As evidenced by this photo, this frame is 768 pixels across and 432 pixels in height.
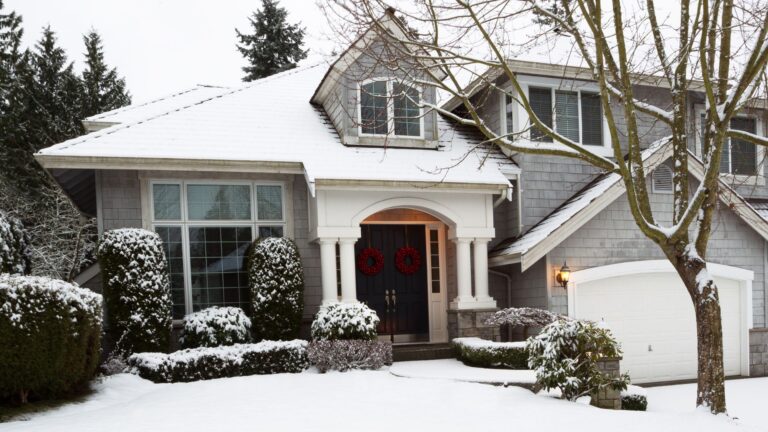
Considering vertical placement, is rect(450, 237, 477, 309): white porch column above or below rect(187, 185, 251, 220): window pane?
below

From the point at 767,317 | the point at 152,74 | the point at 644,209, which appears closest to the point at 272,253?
the point at 644,209

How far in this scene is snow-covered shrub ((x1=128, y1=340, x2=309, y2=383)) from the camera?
927 centimetres

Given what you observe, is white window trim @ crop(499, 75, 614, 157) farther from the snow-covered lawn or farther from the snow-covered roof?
the snow-covered lawn

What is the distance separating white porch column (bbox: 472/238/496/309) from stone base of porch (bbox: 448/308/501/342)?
0.16 meters

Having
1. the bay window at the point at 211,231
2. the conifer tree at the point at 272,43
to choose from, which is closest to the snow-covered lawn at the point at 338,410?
the bay window at the point at 211,231

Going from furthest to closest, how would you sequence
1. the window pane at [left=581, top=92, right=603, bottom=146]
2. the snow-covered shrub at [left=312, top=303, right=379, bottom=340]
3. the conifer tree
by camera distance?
1. the conifer tree
2. the window pane at [left=581, top=92, right=603, bottom=146]
3. the snow-covered shrub at [left=312, top=303, right=379, bottom=340]

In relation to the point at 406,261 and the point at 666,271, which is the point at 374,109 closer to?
the point at 406,261

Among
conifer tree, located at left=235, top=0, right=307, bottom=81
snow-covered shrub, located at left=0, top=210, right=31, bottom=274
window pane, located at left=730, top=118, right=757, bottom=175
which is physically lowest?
snow-covered shrub, located at left=0, top=210, right=31, bottom=274

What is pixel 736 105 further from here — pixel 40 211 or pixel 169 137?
pixel 40 211

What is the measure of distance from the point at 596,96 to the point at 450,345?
6.58 meters

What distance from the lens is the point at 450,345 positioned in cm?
1145

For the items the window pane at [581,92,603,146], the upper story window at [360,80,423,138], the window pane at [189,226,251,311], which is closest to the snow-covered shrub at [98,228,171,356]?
the window pane at [189,226,251,311]

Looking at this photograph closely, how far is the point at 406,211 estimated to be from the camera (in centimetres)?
1298

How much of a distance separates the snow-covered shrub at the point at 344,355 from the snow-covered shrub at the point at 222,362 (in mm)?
318
